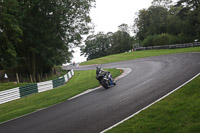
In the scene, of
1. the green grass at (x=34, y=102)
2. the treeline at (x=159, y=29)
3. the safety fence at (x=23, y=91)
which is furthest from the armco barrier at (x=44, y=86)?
the treeline at (x=159, y=29)

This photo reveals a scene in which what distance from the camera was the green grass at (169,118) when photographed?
569 cm

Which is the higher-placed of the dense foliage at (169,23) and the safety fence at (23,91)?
the dense foliage at (169,23)

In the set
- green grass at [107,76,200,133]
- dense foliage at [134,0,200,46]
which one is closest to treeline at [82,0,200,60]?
dense foliage at [134,0,200,46]

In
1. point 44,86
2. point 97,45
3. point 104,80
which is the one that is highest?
point 97,45

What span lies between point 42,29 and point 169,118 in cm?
2435

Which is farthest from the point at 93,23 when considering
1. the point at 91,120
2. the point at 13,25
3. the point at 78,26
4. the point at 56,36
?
the point at 91,120

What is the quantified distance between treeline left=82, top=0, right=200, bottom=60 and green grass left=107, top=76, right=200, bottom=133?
90.7 ft

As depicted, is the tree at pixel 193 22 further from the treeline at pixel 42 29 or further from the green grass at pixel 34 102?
the green grass at pixel 34 102

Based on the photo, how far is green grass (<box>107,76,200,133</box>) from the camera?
5689mm

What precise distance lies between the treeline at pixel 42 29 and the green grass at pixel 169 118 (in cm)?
2028

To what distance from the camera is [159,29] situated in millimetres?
74062

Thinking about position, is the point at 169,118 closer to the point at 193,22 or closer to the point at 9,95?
the point at 9,95

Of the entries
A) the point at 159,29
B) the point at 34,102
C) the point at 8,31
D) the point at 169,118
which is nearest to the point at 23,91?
the point at 34,102

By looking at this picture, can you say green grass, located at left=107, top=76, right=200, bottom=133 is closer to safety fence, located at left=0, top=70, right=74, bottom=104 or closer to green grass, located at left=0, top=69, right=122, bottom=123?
green grass, located at left=0, top=69, right=122, bottom=123
